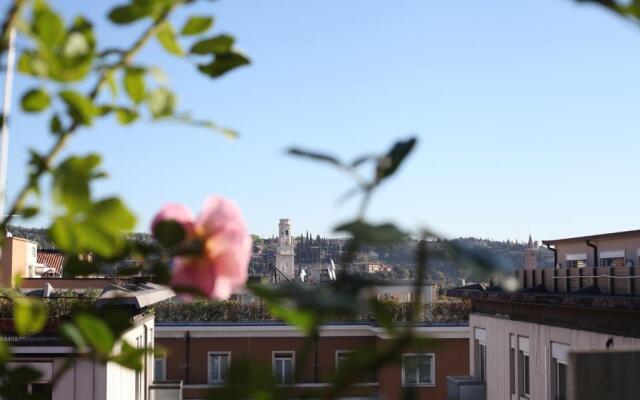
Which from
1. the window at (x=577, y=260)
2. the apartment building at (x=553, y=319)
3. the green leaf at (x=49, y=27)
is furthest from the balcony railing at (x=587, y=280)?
the green leaf at (x=49, y=27)

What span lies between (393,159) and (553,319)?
13299 millimetres

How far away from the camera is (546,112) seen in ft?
Result: 153

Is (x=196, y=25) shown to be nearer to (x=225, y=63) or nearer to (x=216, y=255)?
(x=225, y=63)

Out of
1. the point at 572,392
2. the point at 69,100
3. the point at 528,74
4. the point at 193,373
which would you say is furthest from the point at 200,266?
the point at 528,74

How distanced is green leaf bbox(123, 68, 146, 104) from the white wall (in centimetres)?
932

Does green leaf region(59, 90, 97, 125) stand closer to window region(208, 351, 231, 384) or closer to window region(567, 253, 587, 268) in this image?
window region(567, 253, 587, 268)

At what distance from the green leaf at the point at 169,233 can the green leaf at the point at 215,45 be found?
0.18 meters

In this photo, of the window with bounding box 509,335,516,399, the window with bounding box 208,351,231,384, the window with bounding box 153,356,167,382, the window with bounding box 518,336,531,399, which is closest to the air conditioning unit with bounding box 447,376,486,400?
the window with bounding box 509,335,516,399

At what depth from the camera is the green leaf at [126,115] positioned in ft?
2.68

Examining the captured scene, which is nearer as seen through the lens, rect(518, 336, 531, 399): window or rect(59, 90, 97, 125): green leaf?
rect(59, 90, 97, 125): green leaf

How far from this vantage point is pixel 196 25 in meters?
0.82

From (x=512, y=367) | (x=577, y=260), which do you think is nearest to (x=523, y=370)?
(x=512, y=367)

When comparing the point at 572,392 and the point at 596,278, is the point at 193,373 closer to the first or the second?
the point at 596,278

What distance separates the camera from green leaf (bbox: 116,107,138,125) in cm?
82
